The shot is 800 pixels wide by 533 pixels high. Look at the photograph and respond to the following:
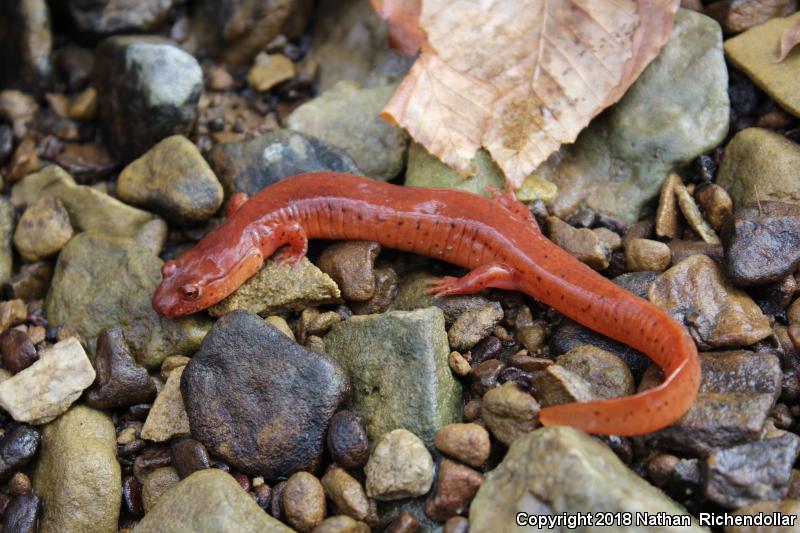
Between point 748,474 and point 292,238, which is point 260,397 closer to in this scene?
point 292,238

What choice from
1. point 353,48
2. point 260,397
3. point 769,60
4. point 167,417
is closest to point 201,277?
point 167,417

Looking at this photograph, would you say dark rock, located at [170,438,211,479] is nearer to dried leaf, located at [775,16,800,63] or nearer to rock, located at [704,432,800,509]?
rock, located at [704,432,800,509]

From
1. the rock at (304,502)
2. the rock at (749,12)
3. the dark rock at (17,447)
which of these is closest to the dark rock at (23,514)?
the dark rock at (17,447)

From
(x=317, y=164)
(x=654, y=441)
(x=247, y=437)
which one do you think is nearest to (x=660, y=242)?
(x=654, y=441)

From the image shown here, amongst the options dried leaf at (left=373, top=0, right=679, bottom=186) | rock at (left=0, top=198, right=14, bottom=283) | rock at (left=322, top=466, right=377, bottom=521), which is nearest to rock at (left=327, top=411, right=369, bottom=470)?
rock at (left=322, top=466, right=377, bottom=521)

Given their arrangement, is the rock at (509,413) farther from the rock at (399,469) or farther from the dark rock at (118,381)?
the dark rock at (118,381)

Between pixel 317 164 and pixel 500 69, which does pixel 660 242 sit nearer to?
pixel 500 69

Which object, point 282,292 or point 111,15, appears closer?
point 282,292
